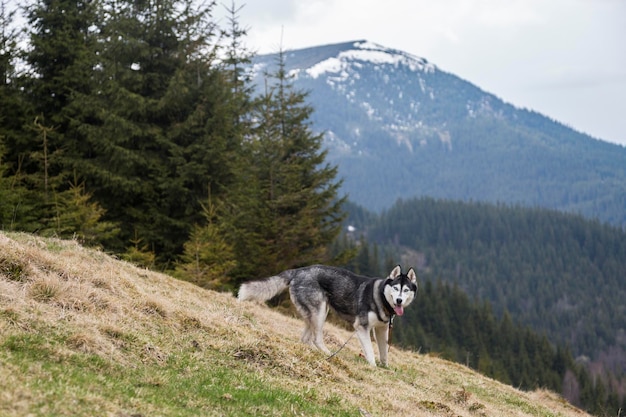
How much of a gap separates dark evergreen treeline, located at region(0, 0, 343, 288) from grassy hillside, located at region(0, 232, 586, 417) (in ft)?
52.9

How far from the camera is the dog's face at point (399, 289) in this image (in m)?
13.6

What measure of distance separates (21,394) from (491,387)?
49.1 feet

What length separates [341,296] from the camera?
14648 millimetres

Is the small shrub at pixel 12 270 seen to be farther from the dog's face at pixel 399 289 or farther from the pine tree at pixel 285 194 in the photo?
the pine tree at pixel 285 194

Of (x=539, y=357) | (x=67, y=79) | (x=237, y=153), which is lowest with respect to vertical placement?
(x=539, y=357)

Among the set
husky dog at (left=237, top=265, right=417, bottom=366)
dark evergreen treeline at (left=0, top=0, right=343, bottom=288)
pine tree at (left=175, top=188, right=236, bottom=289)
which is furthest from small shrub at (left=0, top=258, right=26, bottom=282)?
dark evergreen treeline at (left=0, top=0, right=343, bottom=288)

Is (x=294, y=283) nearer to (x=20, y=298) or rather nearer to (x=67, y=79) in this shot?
(x=20, y=298)

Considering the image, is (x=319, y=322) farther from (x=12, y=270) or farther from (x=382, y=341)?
(x=12, y=270)

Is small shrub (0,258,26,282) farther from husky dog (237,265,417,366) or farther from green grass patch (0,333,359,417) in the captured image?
husky dog (237,265,417,366)

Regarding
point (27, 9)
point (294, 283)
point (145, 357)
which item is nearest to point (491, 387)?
point (294, 283)

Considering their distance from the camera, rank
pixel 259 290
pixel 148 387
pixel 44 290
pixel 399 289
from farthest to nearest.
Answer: pixel 259 290, pixel 399 289, pixel 44 290, pixel 148 387

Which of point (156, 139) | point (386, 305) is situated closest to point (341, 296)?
point (386, 305)

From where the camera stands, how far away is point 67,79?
3400 cm

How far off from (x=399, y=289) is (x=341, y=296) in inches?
64.9
